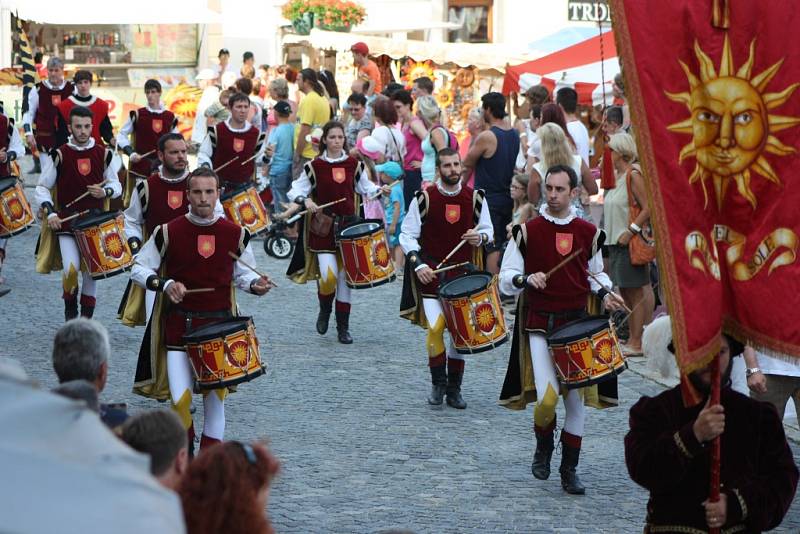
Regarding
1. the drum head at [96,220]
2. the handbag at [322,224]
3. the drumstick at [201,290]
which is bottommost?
the drumstick at [201,290]

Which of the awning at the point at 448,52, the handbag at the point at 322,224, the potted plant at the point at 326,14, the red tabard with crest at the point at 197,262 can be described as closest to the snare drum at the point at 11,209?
the handbag at the point at 322,224

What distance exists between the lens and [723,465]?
4793 mm

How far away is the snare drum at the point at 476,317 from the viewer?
869cm

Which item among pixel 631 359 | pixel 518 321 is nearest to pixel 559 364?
pixel 518 321

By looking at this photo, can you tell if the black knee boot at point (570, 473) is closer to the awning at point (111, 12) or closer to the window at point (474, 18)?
the awning at point (111, 12)

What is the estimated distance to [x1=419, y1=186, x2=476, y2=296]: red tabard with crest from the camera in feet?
31.8

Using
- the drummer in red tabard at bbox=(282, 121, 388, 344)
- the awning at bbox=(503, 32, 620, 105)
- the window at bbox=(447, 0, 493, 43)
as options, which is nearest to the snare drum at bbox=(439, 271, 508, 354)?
the drummer in red tabard at bbox=(282, 121, 388, 344)

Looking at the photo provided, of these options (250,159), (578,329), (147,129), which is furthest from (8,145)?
(578,329)

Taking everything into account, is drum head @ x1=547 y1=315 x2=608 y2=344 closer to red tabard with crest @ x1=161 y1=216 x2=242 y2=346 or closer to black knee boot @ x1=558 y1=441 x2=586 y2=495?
black knee boot @ x1=558 y1=441 x2=586 y2=495

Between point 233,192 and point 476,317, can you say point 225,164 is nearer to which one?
point 233,192

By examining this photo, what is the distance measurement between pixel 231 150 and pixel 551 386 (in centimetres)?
696

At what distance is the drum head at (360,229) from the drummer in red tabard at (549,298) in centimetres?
293

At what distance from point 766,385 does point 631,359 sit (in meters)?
4.15

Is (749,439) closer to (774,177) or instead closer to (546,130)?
(774,177)
